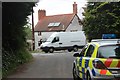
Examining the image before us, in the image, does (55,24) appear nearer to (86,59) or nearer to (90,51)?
(90,51)

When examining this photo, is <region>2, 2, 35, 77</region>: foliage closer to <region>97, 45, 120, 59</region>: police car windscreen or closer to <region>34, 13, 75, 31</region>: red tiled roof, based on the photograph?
<region>97, 45, 120, 59</region>: police car windscreen

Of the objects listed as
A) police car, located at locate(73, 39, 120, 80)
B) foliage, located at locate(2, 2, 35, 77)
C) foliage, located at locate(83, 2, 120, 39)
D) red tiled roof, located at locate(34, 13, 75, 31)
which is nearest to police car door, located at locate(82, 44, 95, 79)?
police car, located at locate(73, 39, 120, 80)

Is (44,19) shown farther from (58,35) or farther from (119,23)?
(119,23)

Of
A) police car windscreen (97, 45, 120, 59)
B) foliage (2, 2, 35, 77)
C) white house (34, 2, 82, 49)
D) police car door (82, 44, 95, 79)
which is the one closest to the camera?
police car windscreen (97, 45, 120, 59)

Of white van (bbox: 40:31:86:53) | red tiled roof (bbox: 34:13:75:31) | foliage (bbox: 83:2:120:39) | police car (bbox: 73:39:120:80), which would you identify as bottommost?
police car (bbox: 73:39:120:80)

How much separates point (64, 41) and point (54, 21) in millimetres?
31006

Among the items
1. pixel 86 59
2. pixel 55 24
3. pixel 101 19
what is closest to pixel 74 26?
pixel 55 24

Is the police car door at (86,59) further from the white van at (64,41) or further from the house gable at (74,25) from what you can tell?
the house gable at (74,25)

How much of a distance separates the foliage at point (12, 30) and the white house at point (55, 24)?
150 ft

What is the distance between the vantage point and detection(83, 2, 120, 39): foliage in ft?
112

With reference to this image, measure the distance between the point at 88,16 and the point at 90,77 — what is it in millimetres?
29530

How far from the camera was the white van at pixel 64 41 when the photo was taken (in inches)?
1630

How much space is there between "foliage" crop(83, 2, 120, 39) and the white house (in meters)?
27.8

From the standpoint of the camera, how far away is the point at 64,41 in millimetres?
41750
